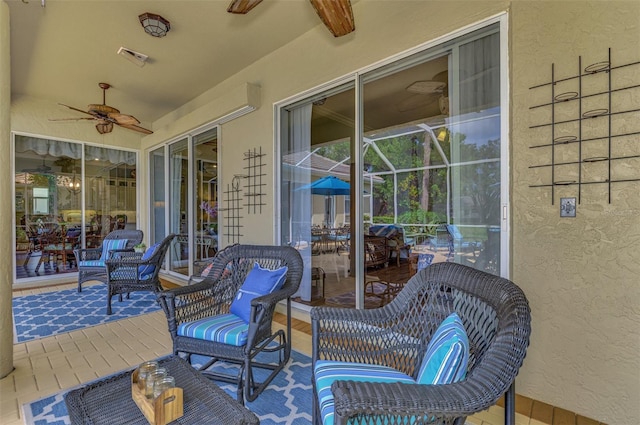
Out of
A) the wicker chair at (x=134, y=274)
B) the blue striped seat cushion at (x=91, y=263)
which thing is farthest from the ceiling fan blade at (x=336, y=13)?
the blue striped seat cushion at (x=91, y=263)

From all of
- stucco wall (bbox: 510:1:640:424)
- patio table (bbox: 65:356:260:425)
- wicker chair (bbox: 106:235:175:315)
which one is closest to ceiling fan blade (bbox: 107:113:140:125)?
wicker chair (bbox: 106:235:175:315)

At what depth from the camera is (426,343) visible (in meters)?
1.60

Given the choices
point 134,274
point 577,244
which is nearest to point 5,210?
point 134,274

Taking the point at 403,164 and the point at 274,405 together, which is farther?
the point at 403,164

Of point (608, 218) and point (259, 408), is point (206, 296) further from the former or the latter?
point (608, 218)

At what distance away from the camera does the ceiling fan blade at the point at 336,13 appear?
1858 mm

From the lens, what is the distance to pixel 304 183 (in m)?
3.75

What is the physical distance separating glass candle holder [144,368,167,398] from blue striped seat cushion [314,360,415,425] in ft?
2.25

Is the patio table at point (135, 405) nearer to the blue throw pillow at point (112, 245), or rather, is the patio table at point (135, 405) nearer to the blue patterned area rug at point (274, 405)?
the blue patterned area rug at point (274, 405)

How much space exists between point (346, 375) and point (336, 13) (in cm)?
209

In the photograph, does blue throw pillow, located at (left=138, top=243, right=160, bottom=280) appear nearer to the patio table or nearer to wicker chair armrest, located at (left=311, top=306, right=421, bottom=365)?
the patio table

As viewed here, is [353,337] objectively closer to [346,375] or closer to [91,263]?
[346,375]

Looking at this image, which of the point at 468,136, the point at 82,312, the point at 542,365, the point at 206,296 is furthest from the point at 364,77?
the point at 82,312

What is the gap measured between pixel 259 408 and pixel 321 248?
2156 millimetres
